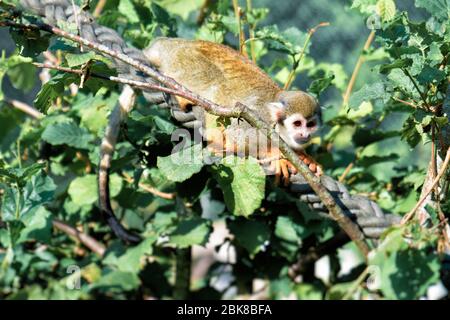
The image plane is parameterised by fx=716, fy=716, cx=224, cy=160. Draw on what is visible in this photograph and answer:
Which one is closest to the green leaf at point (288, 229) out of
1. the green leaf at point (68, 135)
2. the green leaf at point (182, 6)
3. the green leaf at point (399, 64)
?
the green leaf at point (68, 135)

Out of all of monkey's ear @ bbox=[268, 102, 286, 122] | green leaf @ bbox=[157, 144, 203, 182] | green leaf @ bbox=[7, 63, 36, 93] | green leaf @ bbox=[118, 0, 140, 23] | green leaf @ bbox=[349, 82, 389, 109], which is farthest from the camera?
green leaf @ bbox=[118, 0, 140, 23]

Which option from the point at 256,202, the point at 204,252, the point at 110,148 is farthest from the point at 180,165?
the point at 204,252

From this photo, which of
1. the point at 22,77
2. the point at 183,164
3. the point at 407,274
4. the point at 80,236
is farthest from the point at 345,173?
the point at 22,77

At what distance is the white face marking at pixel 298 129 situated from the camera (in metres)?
2.83

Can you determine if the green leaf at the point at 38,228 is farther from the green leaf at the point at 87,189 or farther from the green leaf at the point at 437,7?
the green leaf at the point at 437,7

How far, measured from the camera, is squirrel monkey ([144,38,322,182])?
9.32 feet

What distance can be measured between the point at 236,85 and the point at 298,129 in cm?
31

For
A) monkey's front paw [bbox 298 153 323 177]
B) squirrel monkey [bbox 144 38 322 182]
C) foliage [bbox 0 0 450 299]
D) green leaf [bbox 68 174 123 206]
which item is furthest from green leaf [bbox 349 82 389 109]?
green leaf [bbox 68 174 123 206]

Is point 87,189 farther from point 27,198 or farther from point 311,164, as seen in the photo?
point 311,164

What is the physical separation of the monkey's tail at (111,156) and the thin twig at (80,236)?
271mm

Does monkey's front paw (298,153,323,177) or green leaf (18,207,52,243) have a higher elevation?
monkey's front paw (298,153,323,177)

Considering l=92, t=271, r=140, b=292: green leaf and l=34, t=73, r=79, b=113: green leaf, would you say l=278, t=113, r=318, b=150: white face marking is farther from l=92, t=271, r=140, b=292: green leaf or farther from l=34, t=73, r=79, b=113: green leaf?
l=34, t=73, r=79, b=113: green leaf
